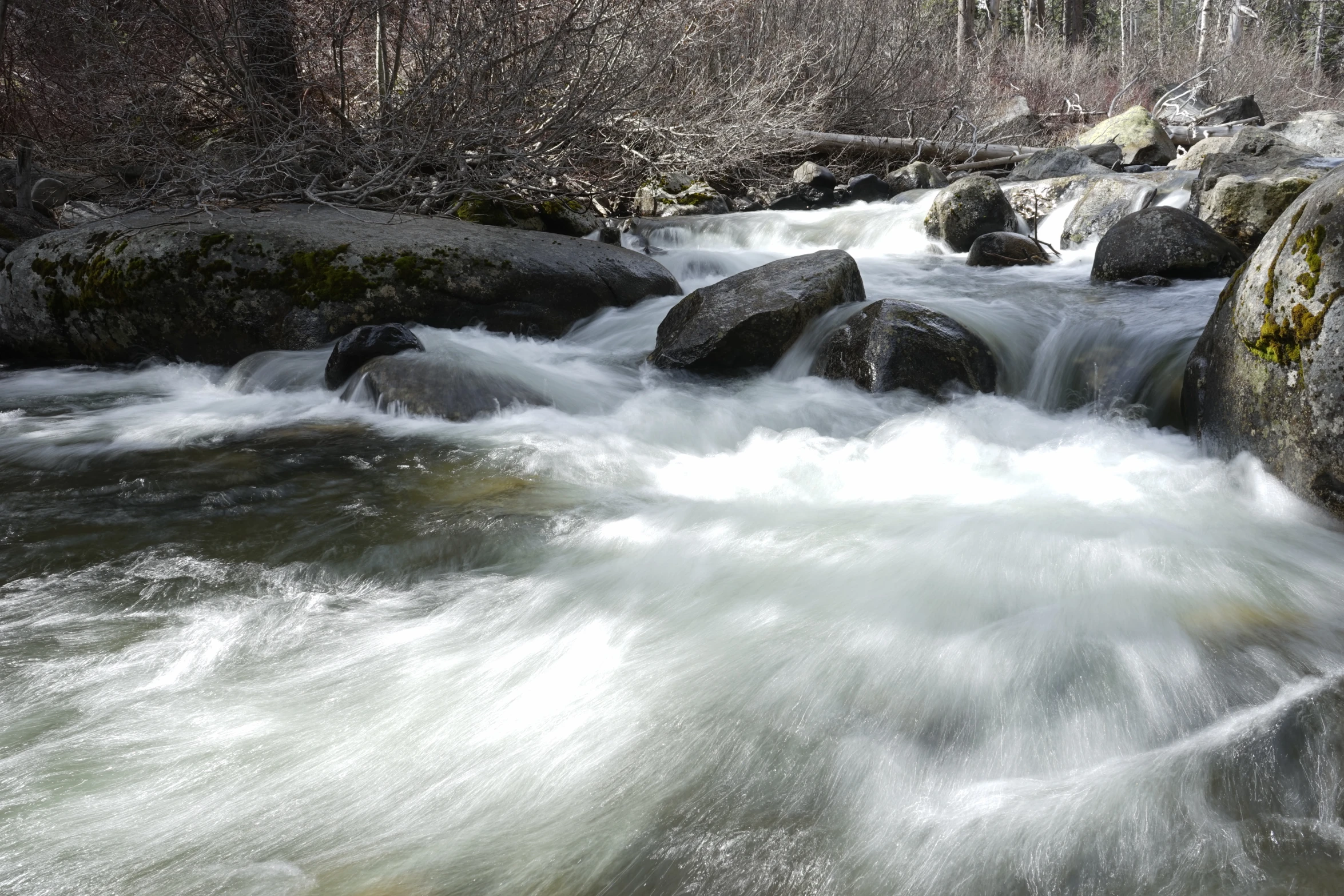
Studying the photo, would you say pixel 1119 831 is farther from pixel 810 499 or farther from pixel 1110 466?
pixel 1110 466

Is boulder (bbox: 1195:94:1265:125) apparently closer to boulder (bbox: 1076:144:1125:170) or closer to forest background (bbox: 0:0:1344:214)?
boulder (bbox: 1076:144:1125:170)

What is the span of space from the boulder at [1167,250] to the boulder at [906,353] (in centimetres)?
213

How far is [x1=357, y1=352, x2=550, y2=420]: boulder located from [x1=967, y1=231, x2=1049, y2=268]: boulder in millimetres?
4583

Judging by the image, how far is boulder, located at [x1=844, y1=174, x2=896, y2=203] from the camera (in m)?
11.5

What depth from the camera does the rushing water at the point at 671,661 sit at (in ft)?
5.49

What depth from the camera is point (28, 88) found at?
27.9ft

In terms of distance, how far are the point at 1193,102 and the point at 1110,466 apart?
16.6 meters

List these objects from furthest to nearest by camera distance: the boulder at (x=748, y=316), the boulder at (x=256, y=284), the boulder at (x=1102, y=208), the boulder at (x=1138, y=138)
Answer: the boulder at (x=1138, y=138), the boulder at (x=1102, y=208), the boulder at (x=256, y=284), the boulder at (x=748, y=316)

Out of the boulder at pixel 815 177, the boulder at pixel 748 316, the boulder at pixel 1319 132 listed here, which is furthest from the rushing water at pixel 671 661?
the boulder at pixel 1319 132

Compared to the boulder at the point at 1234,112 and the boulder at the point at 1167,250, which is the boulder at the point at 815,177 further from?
the boulder at the point at 1234,112

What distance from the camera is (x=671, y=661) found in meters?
2.39

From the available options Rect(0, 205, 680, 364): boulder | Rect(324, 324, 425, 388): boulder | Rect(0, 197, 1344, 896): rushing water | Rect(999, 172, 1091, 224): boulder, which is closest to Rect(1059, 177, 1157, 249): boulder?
Rect(999, 172, 1091, 224): boulder

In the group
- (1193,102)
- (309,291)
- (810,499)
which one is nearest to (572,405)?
(810,499)

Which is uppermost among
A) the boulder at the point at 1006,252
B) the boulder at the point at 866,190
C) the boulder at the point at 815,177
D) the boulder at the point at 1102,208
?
the boulder at the point at 815,177
